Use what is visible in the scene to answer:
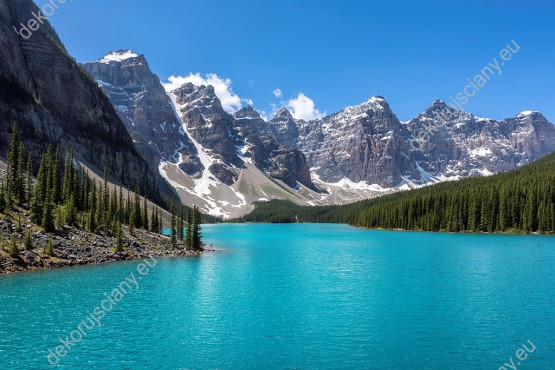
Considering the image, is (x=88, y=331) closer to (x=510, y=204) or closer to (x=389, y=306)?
(x=389, y=306)

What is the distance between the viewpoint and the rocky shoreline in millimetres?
59812

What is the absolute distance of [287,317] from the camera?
39.1 meters

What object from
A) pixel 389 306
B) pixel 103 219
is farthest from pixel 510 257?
pixel 103 219

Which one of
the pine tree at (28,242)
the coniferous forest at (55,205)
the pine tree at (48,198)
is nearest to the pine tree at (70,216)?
the coniferous forest at (55,205)

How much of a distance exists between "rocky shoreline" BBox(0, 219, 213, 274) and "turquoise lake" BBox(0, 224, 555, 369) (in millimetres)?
4187

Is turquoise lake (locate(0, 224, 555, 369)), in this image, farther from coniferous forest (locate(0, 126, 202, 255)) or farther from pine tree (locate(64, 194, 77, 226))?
pine tree (locate(64, 194, 77, 226))

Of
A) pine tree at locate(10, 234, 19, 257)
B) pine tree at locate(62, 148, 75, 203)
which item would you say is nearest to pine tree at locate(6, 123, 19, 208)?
pine tree at locate(62, 148, 75, 203)

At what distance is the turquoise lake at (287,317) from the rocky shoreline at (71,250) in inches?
165

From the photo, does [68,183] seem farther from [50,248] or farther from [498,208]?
[498,208]

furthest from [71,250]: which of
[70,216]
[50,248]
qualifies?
[70,216]

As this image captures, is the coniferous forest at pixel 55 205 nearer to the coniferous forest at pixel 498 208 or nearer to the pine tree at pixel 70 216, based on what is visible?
the pine tree at pixel 70 216

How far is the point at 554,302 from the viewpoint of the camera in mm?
43125

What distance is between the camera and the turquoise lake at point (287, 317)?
28266 millimetres

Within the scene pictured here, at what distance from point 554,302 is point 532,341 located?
1522 centimetres
